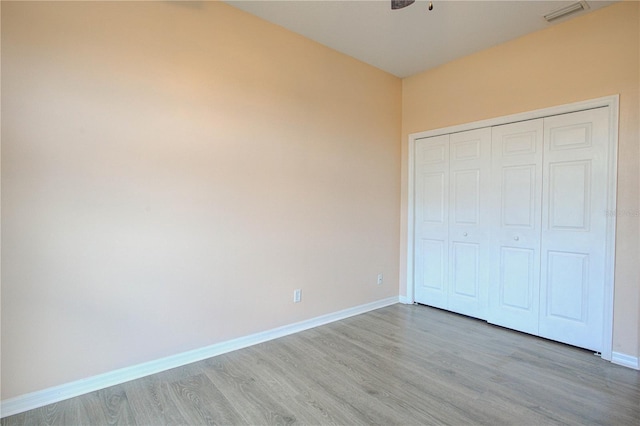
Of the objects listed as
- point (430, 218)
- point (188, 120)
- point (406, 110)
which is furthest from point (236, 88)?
point (430, 218)

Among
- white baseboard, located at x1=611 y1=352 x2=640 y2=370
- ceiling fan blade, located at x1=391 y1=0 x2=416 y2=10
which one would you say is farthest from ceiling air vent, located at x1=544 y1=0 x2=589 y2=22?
white baseboard, located at x1=611 y1=352 x2=640 y2=370

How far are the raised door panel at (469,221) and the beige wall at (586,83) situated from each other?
31 centimetres

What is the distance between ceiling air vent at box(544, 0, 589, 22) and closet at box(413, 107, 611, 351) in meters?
0.83

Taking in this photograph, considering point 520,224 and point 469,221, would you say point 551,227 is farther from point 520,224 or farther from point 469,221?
point 469,221

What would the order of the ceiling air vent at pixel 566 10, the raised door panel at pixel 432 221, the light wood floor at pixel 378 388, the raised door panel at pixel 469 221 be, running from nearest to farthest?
the light wood floor at pixel 378 388, the ceiling air vent at pixel 566 10, the raised door panel at pixel 469 221, the raised door panel at pixel 432 221

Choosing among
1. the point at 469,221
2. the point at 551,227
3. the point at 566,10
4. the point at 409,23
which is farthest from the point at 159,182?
the point at 566,10

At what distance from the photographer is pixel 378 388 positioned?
216 centimetres

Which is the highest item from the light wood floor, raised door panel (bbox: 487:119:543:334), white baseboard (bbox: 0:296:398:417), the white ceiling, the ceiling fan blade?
the white ceiling

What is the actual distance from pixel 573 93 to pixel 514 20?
0.82 meters

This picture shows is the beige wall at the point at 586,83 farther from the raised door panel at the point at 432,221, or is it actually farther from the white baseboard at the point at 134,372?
the white baseboard at the point at 134,372

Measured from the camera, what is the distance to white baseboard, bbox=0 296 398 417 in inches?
74.8

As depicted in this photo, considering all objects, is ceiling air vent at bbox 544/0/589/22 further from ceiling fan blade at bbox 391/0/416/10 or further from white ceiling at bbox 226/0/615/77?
ceiling fan blade at bbox 391/0/416/10

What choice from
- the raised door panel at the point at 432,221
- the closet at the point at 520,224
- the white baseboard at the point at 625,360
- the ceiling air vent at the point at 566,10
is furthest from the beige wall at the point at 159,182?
the white baseboard at the point at 625,360

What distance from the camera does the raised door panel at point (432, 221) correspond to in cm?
373
